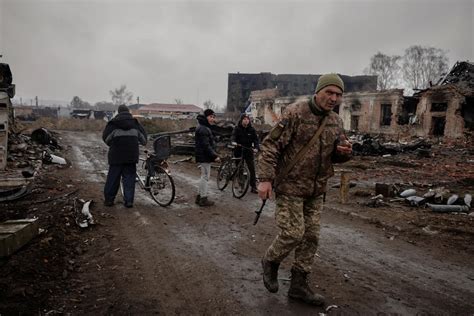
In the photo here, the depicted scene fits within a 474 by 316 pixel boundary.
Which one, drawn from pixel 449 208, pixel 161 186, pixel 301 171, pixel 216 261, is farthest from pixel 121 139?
pixel 449 208

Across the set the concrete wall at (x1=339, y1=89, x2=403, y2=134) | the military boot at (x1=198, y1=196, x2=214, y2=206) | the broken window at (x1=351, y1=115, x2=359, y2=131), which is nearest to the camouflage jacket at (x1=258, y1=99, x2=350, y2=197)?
the military boot at (x1=198, y1=196, x2=214, y2=206)

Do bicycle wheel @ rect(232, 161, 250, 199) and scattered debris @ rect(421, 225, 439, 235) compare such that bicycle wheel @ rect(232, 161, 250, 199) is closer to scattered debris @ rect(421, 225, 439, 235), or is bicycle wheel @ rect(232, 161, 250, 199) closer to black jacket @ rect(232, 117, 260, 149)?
black jacket @ rect(232, 117, 260, 149)

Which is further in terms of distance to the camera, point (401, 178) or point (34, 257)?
point (401, 178)

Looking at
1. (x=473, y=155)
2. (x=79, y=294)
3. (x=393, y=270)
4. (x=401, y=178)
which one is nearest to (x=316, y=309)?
(x=393, y=270)

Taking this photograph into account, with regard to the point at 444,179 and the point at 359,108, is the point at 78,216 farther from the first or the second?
the point at 359,108

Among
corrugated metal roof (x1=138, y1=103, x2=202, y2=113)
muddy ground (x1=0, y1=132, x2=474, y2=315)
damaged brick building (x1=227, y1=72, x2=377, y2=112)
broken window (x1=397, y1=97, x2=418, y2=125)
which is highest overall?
damaged brick building (x1=227, y1=72, x2=377, y2=112)

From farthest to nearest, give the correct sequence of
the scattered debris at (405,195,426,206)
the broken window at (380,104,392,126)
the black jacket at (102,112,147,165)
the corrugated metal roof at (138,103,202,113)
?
the corrugated metal roof at (138,103,202,113) → the broken window at (380,104,392,126) → the scattered debris at (405,195,426,206) → the black jacket at (102,112,147,165)

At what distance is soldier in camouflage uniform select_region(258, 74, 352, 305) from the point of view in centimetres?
326

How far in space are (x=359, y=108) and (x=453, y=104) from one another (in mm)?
9047

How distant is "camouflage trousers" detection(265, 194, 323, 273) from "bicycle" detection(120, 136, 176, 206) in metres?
4.22

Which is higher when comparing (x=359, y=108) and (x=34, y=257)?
(x=359, y=108)

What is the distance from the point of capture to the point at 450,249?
5.09 m

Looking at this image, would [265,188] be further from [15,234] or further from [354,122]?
[354,122]

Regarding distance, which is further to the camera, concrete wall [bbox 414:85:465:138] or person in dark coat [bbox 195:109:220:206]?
concrete wall [bbox 414:85:465:138]
